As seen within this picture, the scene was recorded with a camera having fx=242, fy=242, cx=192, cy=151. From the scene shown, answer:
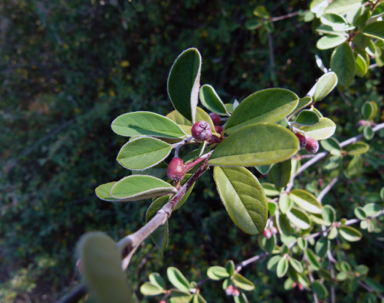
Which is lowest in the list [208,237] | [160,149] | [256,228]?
[208,237]

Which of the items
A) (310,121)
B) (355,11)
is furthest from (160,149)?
(355,11)

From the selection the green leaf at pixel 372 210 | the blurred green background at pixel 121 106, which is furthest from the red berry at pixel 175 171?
the blurred green background at pixel 121 106

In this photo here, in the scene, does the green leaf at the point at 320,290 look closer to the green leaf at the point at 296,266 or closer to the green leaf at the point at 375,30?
the green leaf at the point at 296,266

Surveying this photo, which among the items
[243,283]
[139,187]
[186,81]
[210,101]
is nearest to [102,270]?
[139,187]

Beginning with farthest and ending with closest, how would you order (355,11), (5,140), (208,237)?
(5,140), (208,237), (355,11)

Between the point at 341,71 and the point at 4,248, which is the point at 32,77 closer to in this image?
the point at 4,248

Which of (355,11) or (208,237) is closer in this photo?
(355,11)

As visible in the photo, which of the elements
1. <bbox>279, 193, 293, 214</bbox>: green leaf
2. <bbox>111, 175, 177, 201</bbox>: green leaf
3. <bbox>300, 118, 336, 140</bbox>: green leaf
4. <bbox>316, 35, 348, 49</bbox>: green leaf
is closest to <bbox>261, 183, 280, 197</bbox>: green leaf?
<bbox>279, 193, 293, 214</bbox>: green leaf

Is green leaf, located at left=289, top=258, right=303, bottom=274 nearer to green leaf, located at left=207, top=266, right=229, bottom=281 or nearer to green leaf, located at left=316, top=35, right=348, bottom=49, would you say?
green leaf, located at left=207, top=266, right=229, bottom=281
